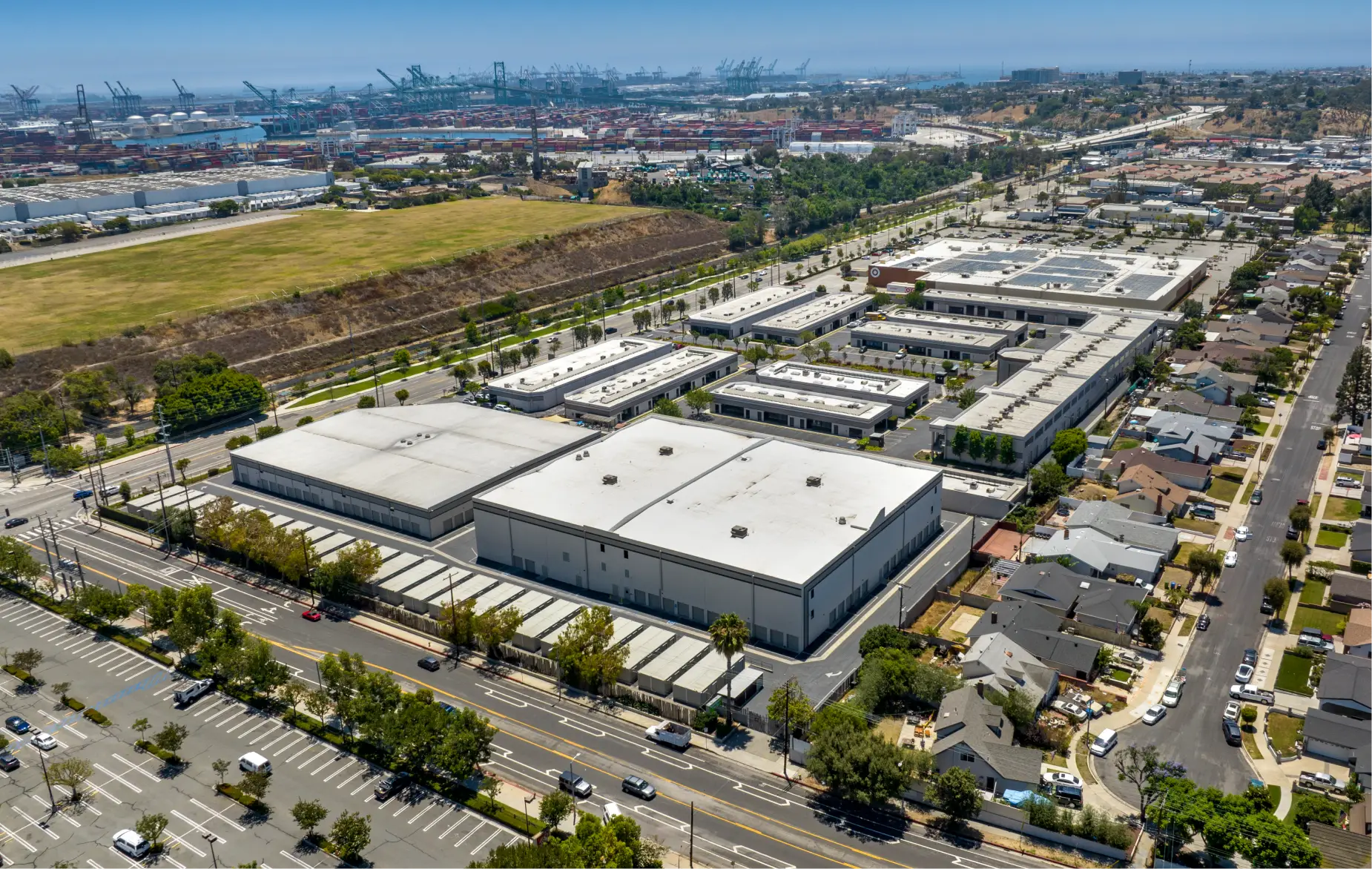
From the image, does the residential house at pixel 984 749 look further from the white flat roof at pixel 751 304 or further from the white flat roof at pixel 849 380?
the white flat roof at pixel 751 304

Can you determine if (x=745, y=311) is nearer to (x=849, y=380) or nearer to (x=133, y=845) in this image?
(x=849, y=380)

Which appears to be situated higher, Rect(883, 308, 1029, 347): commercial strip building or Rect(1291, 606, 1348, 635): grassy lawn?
Rect(883, 308, 1029, 347): commercial strip building

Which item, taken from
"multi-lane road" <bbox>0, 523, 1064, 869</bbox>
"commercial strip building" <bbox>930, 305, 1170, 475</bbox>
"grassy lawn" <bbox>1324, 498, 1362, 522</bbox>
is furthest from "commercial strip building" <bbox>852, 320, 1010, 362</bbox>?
"multi-lane road" <bbox>0, 523, 1064, 869</bbox>

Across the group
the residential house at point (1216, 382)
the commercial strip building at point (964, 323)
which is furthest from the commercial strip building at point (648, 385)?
the residential house at point (1216, 382)

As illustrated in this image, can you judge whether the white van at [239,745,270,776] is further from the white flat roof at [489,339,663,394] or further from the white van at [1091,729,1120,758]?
the white flat roof at [489,339,663,394]

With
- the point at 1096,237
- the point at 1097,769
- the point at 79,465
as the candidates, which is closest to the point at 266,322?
the point at 79,465

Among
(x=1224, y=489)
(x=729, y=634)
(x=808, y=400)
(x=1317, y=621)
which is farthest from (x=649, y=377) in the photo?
(x=1317, y=621)
